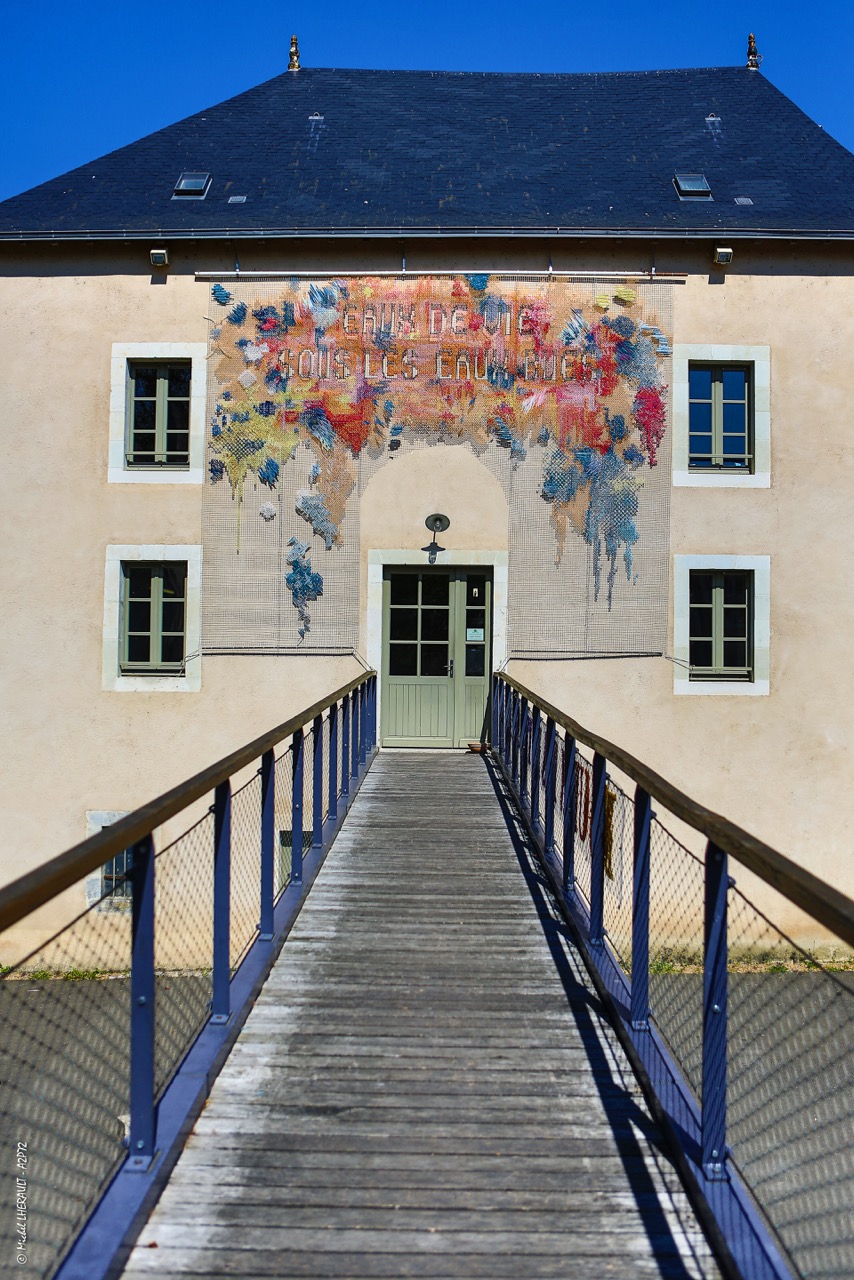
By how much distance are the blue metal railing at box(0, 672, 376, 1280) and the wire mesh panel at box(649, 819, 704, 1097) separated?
1580 mm

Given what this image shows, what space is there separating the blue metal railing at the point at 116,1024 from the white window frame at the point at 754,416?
811cm

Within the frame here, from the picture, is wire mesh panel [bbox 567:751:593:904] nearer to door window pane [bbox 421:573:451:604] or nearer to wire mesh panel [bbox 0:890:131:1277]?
wire mesh panel [bbox 0:890:131:1277]

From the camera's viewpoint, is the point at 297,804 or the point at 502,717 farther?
the point at 502,717

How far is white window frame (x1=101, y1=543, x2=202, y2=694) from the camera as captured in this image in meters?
11.6

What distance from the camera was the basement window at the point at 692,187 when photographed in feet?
39.5

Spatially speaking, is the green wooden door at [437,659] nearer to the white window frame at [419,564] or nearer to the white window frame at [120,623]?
the white window frame at [419,564]

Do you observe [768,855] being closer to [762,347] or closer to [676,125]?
[762,347]

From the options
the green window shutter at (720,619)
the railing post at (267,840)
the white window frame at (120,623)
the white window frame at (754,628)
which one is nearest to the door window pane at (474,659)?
the white window frame at (754,628)

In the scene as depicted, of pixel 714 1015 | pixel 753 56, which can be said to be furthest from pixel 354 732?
pixel 753 56

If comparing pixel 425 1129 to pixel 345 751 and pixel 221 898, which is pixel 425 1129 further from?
pixel 345 751

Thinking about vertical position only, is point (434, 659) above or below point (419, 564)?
below

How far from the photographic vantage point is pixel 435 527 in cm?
1165

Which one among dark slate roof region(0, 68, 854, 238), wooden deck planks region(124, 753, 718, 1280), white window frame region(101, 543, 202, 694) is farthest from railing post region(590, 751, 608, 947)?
dark slate roof region(0, 68, 854, 238)

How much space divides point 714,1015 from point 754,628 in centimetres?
902
